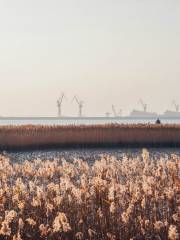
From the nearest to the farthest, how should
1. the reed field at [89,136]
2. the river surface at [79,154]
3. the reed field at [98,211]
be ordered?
the reed field at [98,211], the river surface at [79,154], the reed field at [89,136]

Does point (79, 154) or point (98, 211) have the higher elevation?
point (98, 211)

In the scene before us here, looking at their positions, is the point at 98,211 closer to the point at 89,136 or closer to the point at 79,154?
the point at 79,154

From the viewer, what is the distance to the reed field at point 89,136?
1316 inches

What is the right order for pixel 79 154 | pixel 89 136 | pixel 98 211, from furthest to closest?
1. pixel 89 136
2. pixel 79 154
3. pixel 98 211

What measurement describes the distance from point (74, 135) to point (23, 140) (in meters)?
3.42

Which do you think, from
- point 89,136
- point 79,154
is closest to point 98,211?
point 79,154

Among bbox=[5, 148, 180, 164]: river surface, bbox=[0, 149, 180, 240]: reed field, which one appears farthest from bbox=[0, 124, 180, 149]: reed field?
bbox=[0, 149, 180, 240]: reed field

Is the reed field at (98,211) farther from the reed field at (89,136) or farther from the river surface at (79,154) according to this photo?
the reed field at (89,136)

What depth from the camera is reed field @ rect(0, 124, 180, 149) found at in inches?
1316

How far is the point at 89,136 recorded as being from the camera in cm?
3466

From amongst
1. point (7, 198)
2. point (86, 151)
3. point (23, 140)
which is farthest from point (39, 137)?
point (7, 198)

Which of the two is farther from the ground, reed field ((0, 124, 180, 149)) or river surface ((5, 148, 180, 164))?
reed field ((0, 124, 180, 149))

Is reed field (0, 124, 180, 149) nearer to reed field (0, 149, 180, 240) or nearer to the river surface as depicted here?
the river surface

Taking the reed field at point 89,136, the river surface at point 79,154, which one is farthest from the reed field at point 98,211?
the reed field at point 89,136
